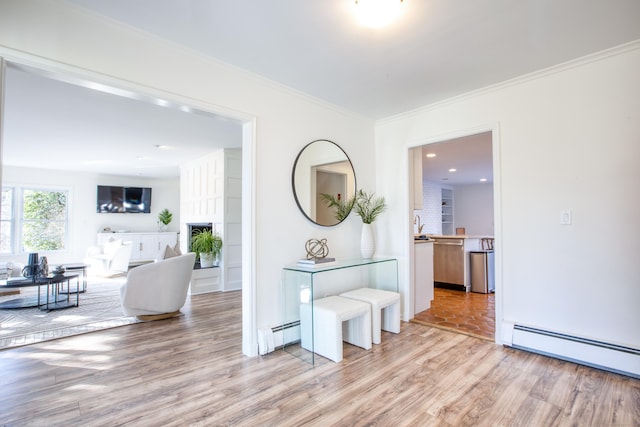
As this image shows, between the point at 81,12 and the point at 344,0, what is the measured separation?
162 centimetres

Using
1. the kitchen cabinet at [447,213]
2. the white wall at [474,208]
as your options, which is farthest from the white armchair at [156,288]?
the white wall at [474,208]

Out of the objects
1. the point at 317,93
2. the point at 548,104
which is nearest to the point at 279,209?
the point at 317,93

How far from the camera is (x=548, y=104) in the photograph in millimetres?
2691

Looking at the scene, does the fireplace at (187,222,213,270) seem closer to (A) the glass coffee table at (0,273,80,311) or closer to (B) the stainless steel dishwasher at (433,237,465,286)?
(A) the glass coffee table at (0,273,80,311)

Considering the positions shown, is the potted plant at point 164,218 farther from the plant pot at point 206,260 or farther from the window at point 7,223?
the plant pot at point 206,260

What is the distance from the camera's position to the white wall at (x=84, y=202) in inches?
279

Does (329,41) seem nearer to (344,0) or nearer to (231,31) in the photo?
(344,0)

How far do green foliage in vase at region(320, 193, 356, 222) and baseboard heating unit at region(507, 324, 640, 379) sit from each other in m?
1.98

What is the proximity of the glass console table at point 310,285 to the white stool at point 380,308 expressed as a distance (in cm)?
23

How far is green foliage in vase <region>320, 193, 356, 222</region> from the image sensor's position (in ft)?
11.3

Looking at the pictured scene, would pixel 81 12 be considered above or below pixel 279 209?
above

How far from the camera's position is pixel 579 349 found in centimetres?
249

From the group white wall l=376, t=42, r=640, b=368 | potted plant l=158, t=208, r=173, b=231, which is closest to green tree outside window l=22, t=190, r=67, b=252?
potted plant l=158, t=208, r=173, b=231

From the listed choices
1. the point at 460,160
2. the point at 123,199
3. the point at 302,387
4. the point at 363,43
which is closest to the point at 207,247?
the point at 302,387
